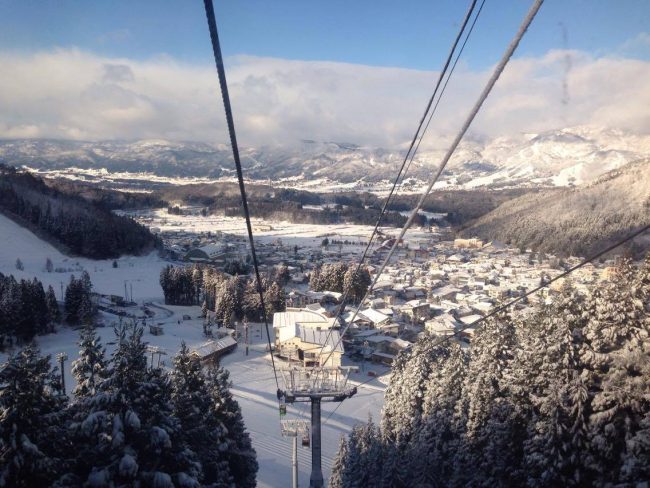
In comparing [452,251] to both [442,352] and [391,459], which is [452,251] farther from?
[391,459]

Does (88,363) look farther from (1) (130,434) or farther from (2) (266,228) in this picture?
(2) (266,228)

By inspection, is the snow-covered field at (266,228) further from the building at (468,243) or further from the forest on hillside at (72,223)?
the forest on hillside at (72,223)

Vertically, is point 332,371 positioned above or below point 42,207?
below

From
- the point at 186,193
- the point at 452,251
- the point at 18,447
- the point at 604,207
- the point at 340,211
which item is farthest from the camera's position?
the point at 186,193

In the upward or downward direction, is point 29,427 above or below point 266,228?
below

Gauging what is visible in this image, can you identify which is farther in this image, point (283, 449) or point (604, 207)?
point (604, 207)

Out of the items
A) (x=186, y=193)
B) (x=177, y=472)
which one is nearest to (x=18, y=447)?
(x=177, y=472)

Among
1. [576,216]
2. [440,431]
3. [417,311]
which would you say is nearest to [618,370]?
[440,431]
